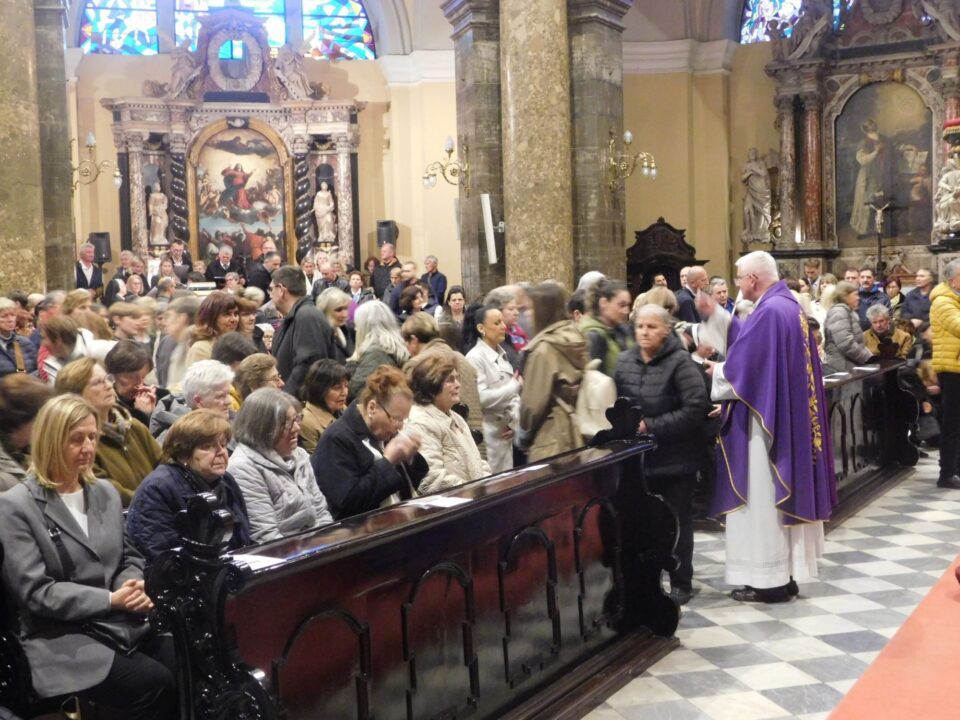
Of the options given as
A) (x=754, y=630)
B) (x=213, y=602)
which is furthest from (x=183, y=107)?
(x=213, y=602)

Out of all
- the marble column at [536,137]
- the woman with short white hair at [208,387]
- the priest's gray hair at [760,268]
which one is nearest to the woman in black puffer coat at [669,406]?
the priest's gray hair at [760,268]

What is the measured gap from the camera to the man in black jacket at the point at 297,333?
718 centimetres

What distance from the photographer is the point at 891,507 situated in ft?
29.0

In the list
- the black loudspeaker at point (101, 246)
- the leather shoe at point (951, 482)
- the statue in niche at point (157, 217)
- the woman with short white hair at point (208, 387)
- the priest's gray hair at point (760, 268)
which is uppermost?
the statue in niche at point (157, 217)

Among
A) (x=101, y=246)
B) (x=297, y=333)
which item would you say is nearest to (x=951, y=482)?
(x=297, y=333)

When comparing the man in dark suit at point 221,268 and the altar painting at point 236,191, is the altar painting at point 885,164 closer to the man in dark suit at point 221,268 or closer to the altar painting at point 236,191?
the altar painting at point 236,191

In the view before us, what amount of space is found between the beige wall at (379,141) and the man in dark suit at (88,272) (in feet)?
15.6

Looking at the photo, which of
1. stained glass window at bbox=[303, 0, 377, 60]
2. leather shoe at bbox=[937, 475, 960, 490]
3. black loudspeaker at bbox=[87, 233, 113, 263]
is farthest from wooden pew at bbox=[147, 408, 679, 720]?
stained glass window at bbox=[303, 0, 377, 60]

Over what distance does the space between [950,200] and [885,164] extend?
12.3 feet

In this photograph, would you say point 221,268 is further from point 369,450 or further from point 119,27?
point 369,450

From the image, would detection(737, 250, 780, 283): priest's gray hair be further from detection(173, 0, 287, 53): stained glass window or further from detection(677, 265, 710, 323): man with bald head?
detection(173, 0, 287, 53): stained glass window

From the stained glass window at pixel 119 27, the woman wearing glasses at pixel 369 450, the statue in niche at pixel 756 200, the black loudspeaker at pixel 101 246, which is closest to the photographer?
the woman wearing glasses at pixel 369 450

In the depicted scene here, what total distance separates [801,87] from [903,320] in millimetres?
9349

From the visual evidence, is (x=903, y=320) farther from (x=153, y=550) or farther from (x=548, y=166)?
(x=153, y=550)
